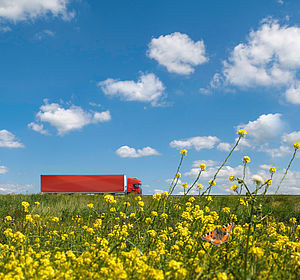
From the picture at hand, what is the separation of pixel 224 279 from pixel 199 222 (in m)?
3.27

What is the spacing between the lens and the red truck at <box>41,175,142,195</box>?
117 feet

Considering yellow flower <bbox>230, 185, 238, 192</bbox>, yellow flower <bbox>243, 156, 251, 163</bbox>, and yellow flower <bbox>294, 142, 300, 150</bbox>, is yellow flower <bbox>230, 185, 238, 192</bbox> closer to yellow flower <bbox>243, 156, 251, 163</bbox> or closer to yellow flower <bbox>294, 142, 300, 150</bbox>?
yellow flower <bbox>243, 156, 251, 163</bbox>

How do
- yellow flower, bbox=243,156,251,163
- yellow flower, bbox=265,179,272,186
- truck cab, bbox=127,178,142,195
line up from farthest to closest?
1. truck cab, bbox=127,178,142,195
2. yellow flower, bbox=243,156,251,163
3. yellow flower, bbox=265,179,272,186

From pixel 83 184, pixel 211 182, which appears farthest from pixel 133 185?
pixel 211 182

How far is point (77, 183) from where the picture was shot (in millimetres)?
36250

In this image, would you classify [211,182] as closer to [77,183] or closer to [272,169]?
[272,169]

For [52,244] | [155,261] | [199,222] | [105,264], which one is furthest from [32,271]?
[199,222]

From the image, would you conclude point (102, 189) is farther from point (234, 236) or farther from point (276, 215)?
point (234, 236)

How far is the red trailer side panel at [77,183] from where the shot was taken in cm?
3584

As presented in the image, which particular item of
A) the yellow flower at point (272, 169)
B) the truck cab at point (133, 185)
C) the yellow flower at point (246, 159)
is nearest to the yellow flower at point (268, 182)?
the yellow flower at point (246, 159)

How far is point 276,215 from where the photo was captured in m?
11.4

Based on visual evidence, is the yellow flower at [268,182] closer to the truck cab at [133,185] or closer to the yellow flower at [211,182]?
the yellow flower at [211,182]

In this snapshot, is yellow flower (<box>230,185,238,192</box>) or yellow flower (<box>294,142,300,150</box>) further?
yellow flower (<box>230,185,238,192</box>)

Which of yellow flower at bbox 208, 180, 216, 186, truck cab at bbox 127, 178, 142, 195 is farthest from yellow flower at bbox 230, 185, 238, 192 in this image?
truck cab at bbox 127, 178, 142, 195
